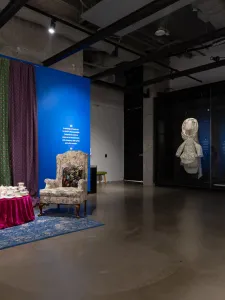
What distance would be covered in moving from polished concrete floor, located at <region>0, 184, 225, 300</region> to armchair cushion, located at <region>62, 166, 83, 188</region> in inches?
41.4

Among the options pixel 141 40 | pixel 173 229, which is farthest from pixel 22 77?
pixel 173 229

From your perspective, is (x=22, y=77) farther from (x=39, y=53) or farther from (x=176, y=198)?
(x=176, y=198)

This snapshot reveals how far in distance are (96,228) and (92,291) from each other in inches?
73.1

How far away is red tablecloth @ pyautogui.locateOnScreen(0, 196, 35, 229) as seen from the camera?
12.9ft

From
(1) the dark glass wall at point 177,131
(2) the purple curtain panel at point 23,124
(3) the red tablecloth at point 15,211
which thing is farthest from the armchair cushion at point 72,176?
(1) the dark glass wall at point 177,131

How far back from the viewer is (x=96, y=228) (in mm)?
4043

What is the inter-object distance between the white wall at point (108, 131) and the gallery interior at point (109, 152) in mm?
47

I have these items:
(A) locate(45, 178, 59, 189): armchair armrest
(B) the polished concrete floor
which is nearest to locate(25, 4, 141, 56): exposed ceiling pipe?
(A) locate(45, 178, 59, 189): armchair armrest

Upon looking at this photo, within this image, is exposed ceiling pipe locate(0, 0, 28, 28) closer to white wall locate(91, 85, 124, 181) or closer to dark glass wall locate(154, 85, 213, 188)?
white wall locate(91, 85, 124, 181)

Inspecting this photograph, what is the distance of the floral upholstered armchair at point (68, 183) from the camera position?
184 inches

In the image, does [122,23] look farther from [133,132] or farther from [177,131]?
[133,132]

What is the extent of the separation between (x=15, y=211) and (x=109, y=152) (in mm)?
6746

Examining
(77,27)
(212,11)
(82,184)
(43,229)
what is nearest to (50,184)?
(82,184)

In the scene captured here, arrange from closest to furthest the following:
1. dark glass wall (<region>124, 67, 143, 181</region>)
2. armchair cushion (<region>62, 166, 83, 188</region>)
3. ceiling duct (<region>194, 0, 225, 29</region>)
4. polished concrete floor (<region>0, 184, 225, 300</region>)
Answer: polished concrete floor (<region>0, 184, 225, 300</region>) → armchair cushion (<region>62, 166, 83, 188</region>) → ceiling duct (<region>194, 0, 225, 29</region>) → dark glass wall (<region>124, 67, 143, 181</region>)
